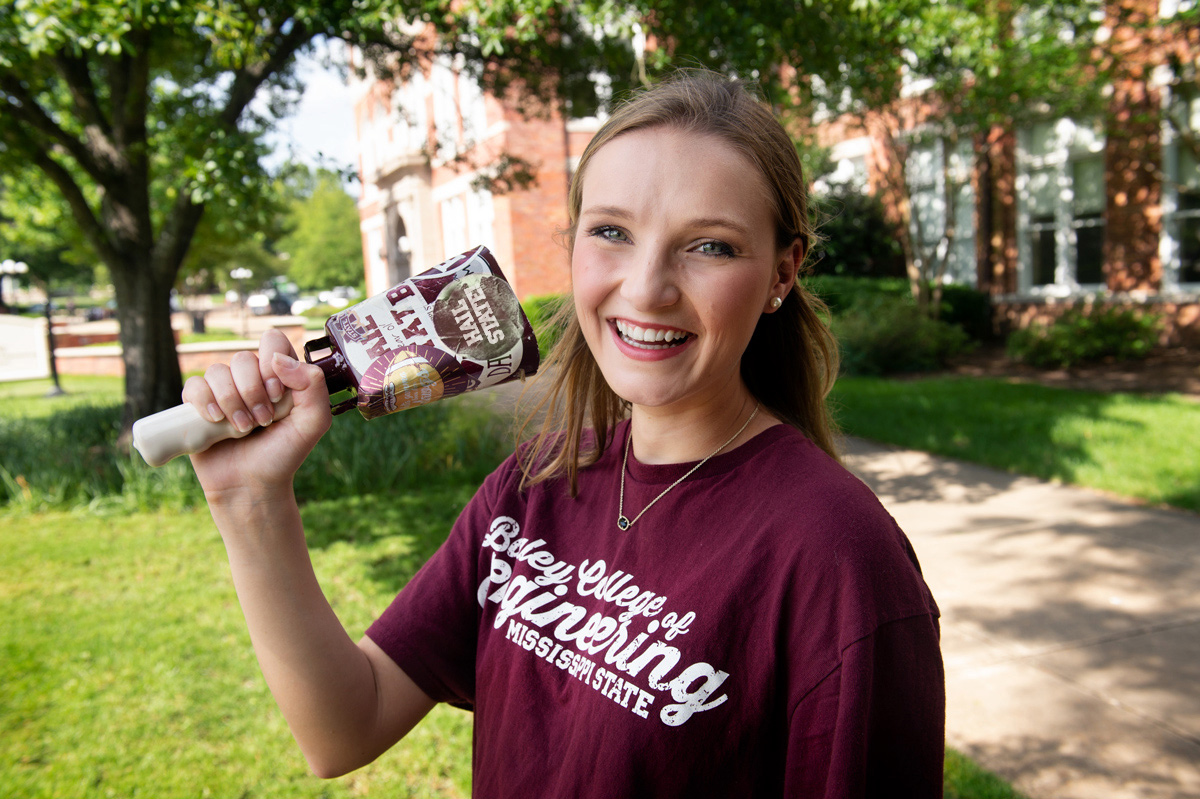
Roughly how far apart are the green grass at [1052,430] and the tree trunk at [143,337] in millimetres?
6723

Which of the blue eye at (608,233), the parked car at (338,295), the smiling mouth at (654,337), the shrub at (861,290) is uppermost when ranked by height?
the parked car at (338,295)

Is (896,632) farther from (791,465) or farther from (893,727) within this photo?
(791,465)

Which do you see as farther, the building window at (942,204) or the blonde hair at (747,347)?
the building window at (942,204)

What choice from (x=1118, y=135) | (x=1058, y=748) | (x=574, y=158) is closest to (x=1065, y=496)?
(x=1058, y=748)

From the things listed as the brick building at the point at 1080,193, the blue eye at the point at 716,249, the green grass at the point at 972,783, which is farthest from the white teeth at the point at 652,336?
the brick building at the point at 1080,193

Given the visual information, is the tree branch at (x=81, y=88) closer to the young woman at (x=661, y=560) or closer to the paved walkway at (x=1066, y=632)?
the paved walkway at (x=1066, y=632)

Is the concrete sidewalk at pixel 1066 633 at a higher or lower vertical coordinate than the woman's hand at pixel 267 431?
lower

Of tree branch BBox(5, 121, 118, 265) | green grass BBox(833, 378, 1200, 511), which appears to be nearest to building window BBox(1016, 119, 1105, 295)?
green grass BBox(833, 378, 1200, 511)

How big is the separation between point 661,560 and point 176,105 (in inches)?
372

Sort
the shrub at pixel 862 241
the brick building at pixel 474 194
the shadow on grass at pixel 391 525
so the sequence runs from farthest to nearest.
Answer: the brick building at pixel 474 194 < the shrub at pixel 862 241 < the shadow on grass at pixel 391 525

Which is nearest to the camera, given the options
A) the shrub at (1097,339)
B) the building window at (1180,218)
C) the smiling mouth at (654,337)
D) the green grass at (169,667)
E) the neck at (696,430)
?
the smiling mouth at (654,337)

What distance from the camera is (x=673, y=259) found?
4.37ft

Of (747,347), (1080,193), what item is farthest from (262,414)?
(1080,193)

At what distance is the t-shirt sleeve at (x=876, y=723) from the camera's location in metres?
1.06
